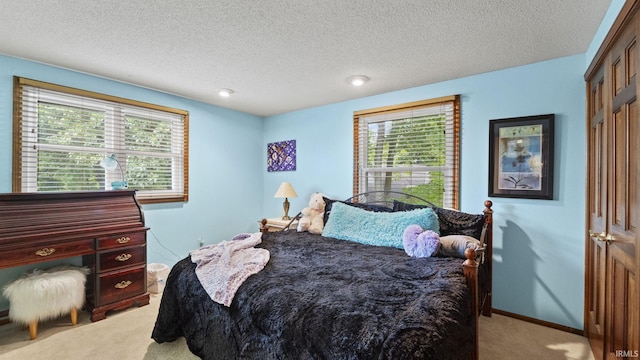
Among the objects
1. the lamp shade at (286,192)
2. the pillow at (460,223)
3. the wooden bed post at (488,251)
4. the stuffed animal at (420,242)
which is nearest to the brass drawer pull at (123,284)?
the lamp shade at (286,192)

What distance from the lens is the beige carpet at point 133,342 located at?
1986mm

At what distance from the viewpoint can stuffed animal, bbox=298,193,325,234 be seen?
9.91 feet

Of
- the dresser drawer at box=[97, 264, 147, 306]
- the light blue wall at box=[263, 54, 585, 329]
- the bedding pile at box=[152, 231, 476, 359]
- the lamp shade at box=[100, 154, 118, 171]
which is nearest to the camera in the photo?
the bedding pile at box=[152, 231, 476, 359]

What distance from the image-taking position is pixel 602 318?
5.86ft

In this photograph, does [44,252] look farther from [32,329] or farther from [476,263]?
[476,263]

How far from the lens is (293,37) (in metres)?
2.05

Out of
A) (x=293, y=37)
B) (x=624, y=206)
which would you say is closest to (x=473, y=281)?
(x=624, y=206)

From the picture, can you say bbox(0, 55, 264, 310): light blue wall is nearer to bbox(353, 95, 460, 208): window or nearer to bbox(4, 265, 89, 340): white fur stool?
bbox(4, 265, 89, 340): white fur stool

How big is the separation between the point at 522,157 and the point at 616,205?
1084 millimetres

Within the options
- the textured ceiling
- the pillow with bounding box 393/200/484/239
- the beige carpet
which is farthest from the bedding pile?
the textured ceiling

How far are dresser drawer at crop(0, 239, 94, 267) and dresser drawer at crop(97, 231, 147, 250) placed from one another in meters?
0.08

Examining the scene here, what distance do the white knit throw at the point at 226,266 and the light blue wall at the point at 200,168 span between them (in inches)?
64.5

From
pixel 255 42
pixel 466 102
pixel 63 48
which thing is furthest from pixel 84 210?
pixel 466 102

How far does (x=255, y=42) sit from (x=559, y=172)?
8.97ft
